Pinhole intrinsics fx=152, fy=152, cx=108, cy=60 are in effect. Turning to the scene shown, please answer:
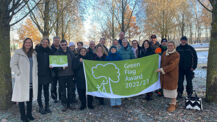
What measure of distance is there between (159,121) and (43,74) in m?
3.52

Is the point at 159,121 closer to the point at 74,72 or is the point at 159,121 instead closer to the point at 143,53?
the point at 143,53

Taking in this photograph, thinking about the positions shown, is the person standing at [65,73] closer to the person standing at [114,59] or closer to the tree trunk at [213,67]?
A: the person standing at [114,59]

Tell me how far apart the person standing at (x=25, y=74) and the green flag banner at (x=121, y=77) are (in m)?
1.46

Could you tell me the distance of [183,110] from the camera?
15.2 ft

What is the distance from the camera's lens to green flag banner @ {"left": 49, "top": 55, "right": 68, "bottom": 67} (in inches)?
183

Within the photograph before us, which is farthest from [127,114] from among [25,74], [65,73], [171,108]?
[25,74]

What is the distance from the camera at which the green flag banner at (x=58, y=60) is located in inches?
183

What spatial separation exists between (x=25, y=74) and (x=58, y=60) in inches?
40.8

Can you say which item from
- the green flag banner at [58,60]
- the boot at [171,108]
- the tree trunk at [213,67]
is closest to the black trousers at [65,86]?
the green flag banner at [58,60]

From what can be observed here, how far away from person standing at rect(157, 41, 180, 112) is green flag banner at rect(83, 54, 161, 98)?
0.45 m

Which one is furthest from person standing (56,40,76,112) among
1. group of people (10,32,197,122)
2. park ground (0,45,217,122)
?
park ground (0,45,217,122)

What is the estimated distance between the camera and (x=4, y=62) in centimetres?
486

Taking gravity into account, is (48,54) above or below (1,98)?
above

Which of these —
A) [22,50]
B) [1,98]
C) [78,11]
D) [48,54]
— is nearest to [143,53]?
[48,54]
